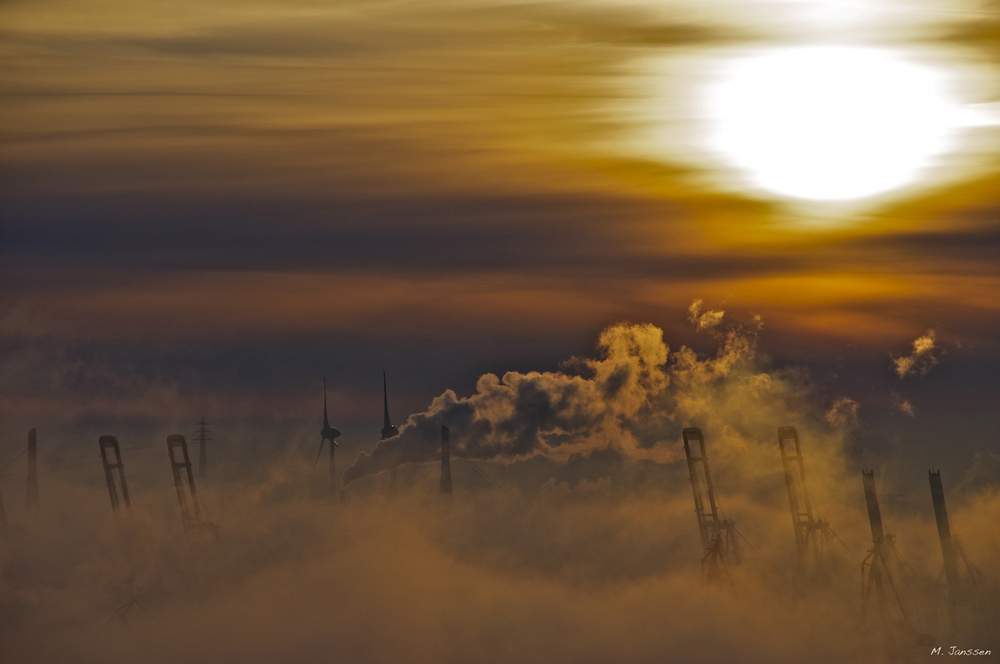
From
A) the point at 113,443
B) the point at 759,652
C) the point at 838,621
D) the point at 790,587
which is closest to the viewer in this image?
the point at 113,443

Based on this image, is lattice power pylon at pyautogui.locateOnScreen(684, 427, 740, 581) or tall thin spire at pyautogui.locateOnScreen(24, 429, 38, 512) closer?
lattice power pylon at pyautogui.locateOnScreen(684, 427, 740, 581)

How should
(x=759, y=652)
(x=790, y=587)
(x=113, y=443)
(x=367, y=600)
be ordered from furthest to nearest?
(x=367, y=600), (x=790, y=587), (x=759, y=652), (x=113, y=443)

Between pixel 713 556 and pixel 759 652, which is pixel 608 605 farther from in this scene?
pixel 713 556

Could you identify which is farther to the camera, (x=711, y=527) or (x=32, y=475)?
(x=32, y=475)

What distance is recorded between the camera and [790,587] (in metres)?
154

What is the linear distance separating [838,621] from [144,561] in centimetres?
9624

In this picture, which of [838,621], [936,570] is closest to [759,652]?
[838,621]
